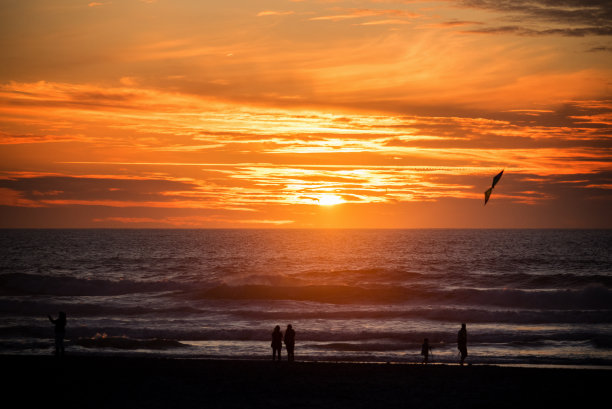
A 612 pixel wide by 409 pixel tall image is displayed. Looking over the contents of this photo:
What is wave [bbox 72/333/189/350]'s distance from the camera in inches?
1032

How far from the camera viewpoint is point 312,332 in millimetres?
30078

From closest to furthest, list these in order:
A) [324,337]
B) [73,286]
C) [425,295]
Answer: [324,337], [425,295], [73,286]

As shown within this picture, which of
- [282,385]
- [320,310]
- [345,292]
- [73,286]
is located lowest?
[282,385]

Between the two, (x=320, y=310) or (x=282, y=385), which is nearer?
(x=282, y=385)

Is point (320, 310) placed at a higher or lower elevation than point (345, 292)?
lower

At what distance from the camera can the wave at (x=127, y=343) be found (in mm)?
26219

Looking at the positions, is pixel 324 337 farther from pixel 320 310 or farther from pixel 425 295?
pixel 425 295

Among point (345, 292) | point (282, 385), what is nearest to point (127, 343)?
point (282, 385)

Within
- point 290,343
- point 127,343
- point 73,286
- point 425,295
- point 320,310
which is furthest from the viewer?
point 73,286

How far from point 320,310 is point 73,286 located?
1110 inches

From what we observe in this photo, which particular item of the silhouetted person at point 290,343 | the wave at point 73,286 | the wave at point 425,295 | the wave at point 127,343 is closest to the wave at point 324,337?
the wave at point 127,343

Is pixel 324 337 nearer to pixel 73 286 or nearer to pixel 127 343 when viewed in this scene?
pixel 127 343

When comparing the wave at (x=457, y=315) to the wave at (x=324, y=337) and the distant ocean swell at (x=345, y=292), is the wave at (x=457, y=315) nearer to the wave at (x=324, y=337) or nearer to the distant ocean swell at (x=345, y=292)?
the wave at (x=324, y=337)

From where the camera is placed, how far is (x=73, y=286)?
2190 inches
